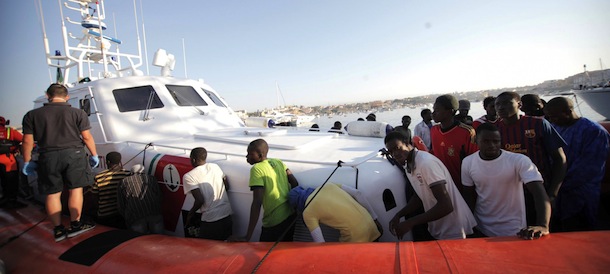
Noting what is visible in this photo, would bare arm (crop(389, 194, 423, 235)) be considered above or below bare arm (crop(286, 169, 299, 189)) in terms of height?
below

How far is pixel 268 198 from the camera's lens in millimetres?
2422

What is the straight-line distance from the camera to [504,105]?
2.40 meters

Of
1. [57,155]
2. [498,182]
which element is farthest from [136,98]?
[498,182]

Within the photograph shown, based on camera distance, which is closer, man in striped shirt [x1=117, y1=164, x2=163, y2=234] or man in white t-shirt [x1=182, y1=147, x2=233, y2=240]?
man in white t-shirt [x1=182, y1=147, x2=233, y2=240]

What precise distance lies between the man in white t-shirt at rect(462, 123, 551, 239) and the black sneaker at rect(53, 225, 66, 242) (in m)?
3.58

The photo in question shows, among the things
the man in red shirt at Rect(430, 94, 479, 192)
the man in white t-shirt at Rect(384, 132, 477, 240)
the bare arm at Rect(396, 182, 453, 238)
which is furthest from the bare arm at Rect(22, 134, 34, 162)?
the man in red shirt at Rect(430, 94, 479, 192)

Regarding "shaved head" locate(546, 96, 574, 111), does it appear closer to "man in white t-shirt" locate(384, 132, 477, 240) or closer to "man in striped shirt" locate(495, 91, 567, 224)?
"man in striped shirt" locate(495, 91, 567, 224)

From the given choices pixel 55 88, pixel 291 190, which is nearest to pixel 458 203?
pixel 291 190

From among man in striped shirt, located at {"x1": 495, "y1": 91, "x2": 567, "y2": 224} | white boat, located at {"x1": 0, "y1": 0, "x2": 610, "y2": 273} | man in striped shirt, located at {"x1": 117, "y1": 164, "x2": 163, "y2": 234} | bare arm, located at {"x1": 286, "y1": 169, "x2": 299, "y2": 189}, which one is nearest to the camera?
white boat, located at {"x1": 0, "y1": 0, "x2": 610, "y2": 273}

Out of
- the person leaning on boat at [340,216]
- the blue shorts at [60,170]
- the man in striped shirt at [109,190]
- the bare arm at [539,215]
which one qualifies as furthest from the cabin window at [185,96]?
the bare arm at [539,215]

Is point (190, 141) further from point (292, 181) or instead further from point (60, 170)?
point (292, 181)

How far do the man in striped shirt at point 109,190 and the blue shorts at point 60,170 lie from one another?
0.22 metres

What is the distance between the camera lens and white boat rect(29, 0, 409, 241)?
2.56 m

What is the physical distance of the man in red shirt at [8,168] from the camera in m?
A: 4.33
